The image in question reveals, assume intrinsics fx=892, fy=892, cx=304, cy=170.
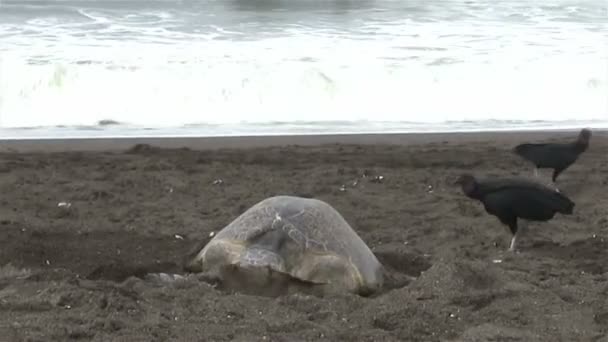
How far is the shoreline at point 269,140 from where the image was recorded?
8445 millimetres

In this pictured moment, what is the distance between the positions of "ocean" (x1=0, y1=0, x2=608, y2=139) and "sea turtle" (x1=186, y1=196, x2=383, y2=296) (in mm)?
5038

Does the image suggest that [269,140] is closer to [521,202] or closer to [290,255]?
[521,202]

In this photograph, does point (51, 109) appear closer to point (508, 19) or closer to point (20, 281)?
point (20, 281)

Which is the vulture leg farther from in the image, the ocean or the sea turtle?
the ocean

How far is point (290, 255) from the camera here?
4.36 m

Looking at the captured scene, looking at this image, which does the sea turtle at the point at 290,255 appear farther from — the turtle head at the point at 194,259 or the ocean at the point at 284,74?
the ocean at the point at 284,74

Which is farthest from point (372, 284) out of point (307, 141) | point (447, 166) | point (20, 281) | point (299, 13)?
point (299, 13)

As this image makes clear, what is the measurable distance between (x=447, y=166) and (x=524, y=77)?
A: 21.5 feet

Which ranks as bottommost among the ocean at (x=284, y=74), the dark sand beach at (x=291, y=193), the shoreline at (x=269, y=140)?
the ocean at (x=284, y=74)

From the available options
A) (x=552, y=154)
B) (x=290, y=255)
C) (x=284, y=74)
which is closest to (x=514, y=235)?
(x=552, y=154)

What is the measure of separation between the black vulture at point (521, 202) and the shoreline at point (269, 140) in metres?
3.41

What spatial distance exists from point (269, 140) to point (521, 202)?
4.09 m

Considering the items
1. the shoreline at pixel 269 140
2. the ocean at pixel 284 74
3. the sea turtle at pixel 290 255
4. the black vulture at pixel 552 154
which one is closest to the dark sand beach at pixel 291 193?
the shoreline at pixel 269 140

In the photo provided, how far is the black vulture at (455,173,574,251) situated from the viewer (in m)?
5.21
